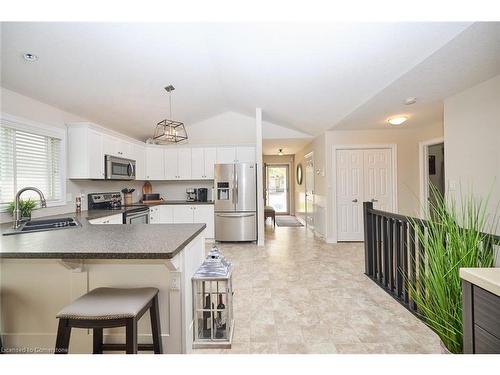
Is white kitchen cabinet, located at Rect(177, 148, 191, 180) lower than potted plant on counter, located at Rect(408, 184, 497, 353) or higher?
higher

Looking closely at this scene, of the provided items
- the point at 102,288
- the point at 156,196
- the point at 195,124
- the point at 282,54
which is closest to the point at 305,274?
the point at 102,288

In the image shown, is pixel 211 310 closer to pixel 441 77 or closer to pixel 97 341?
pixel 97 341

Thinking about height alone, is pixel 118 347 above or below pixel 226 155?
below

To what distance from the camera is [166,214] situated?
5.07 m

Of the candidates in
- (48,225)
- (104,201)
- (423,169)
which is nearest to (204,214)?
(104,201)

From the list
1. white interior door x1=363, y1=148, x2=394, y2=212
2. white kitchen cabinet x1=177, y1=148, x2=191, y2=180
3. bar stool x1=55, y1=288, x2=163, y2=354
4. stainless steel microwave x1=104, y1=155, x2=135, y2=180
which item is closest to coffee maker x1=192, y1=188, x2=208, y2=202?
white kitchen cabinet x1=177, y1=148, x2=191, y2=180

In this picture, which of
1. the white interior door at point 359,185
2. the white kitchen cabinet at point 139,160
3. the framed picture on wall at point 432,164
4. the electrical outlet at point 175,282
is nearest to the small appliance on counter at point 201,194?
the white kitchen cabinet at point 139,160

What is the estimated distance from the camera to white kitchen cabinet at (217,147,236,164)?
539cm

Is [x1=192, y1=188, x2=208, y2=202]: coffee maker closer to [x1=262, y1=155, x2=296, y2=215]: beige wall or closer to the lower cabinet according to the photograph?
the lower cabinet

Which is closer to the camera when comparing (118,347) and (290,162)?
(118,347)

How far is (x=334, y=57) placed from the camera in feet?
8.27

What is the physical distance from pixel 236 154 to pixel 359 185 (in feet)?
8.66

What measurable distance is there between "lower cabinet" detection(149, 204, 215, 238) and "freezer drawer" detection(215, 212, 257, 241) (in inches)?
10.1

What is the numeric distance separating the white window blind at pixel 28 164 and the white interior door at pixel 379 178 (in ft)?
17.1
